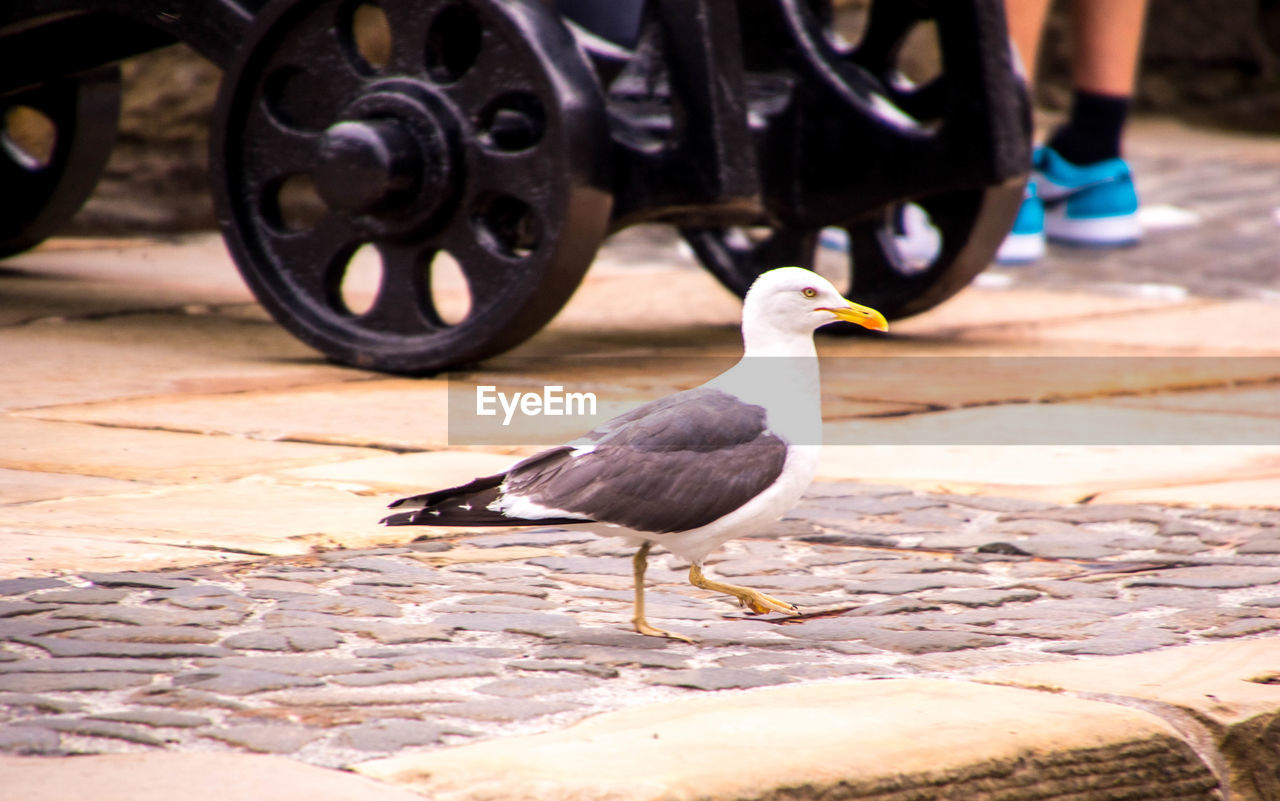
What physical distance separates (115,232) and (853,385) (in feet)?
12.1

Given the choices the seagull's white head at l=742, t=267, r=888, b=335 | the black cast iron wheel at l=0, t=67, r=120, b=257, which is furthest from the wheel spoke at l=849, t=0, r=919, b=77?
the seagull's white head at l=742, t=267, r=888, b=335

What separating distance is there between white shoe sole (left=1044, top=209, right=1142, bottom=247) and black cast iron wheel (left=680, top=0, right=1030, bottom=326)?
1.75 metres

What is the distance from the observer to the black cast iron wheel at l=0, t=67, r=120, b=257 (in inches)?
211

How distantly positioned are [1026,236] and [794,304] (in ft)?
14.1

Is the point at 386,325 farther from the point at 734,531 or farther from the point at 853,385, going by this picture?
the point at 734,531

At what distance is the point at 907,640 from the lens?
6.97 feet

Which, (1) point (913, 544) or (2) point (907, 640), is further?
(1) point (913, 544)

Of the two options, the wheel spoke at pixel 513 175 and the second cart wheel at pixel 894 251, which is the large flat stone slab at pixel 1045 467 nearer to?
the wheel spoke at pixel 513 175

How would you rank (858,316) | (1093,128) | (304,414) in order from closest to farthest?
(858,316), (304,414), (1093,128)

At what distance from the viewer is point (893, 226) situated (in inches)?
204

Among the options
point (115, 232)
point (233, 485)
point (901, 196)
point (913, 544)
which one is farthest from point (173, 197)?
point (913, 544)

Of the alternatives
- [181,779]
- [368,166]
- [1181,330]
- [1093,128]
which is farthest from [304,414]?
[1093,128]

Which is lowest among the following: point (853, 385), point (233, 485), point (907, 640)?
point (853, 385)

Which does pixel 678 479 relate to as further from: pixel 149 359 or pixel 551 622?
pixel 149 359
